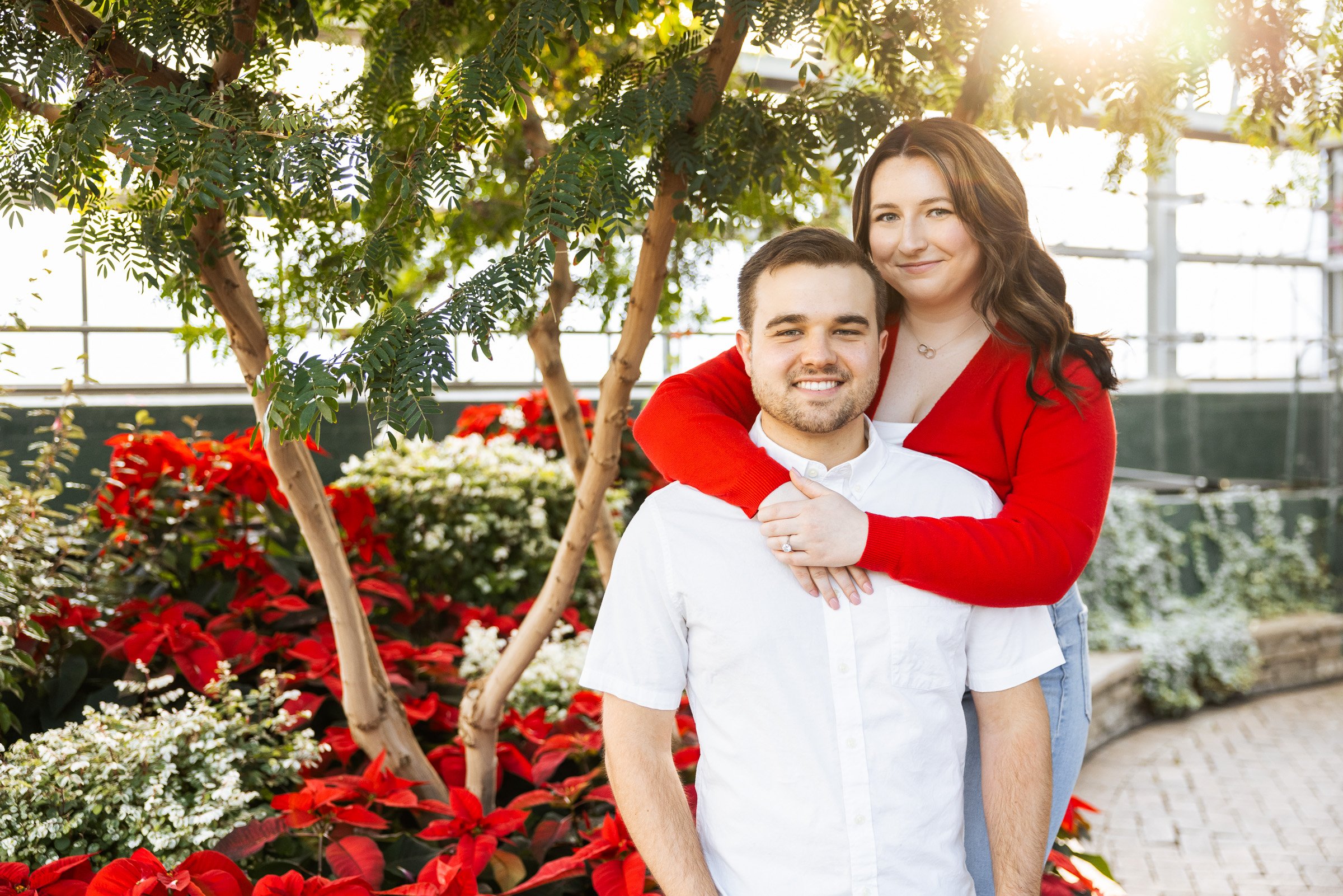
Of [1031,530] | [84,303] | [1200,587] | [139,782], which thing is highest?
[84,303]

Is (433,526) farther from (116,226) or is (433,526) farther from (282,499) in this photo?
(116,226)

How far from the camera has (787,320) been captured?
1586 mm

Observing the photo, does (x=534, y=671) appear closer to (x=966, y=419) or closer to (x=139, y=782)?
(x=139, y=782)

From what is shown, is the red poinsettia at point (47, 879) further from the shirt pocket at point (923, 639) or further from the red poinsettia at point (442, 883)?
the shirt pocket at point (923, 639)

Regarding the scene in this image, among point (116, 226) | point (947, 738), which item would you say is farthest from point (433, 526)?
point (947, 738)

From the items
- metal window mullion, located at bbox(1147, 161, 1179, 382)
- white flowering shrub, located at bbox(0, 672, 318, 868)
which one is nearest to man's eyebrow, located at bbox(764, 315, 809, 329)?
white flowering shrub, located at bbox(0, 672, 318, 868)

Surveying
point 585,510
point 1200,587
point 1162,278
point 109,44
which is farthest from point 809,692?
point 1162,278

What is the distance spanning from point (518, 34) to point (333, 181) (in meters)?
0.37

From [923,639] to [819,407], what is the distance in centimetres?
37

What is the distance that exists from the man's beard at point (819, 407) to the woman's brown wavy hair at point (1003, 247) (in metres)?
0.35

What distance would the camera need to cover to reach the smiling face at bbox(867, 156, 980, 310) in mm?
1812

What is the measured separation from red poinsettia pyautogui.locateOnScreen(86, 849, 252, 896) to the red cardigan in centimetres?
102

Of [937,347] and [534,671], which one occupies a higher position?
[937,347]

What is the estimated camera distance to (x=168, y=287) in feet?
6.48
